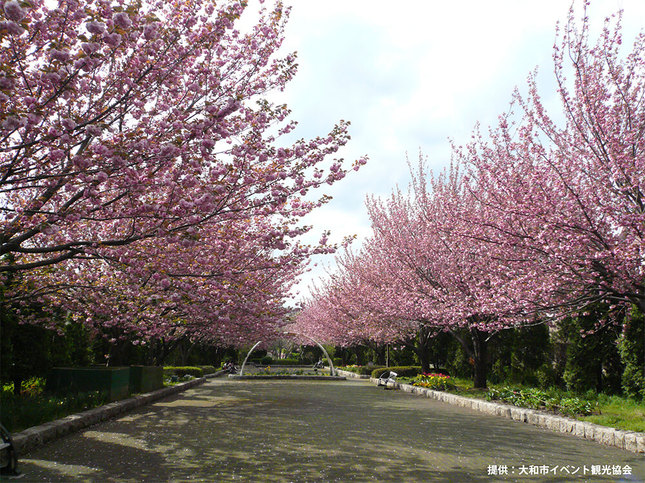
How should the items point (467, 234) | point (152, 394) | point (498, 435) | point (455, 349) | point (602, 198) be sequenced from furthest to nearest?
1. point (455, 349)
2. point (152, 394)
3. point (467, 234)
4. point (602, 198)
5. point (498, 435)

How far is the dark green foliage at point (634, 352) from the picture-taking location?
1410cm

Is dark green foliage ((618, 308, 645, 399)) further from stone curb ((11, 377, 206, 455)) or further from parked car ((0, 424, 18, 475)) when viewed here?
parked car ((0, 424, 18, 475))

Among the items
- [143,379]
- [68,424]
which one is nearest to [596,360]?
[143,379]

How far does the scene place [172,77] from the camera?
788cm

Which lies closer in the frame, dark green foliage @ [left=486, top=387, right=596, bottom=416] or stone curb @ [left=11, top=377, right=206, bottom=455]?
stone curb @ [left=11, top=377, right=206, bottom=455]

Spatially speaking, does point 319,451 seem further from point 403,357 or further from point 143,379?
point 403,357

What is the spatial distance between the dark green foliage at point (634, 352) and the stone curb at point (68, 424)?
13.7m

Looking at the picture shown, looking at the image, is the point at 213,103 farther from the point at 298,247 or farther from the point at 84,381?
the point at 84,381

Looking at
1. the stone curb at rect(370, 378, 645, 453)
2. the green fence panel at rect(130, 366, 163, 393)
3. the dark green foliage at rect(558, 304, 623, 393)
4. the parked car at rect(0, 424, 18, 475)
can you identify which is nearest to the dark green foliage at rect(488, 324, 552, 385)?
the dark green foliage at rect(558, 304, 623, 393)

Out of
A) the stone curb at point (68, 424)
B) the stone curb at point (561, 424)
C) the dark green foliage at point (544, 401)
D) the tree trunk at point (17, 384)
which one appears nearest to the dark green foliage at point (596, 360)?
the dark green foliage at point (544, 401)

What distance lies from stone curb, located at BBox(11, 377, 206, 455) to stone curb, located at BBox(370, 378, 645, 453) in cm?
960

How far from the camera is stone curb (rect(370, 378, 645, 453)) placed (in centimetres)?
852

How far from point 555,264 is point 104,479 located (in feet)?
31.6

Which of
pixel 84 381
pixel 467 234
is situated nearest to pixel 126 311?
pixel 84 381
